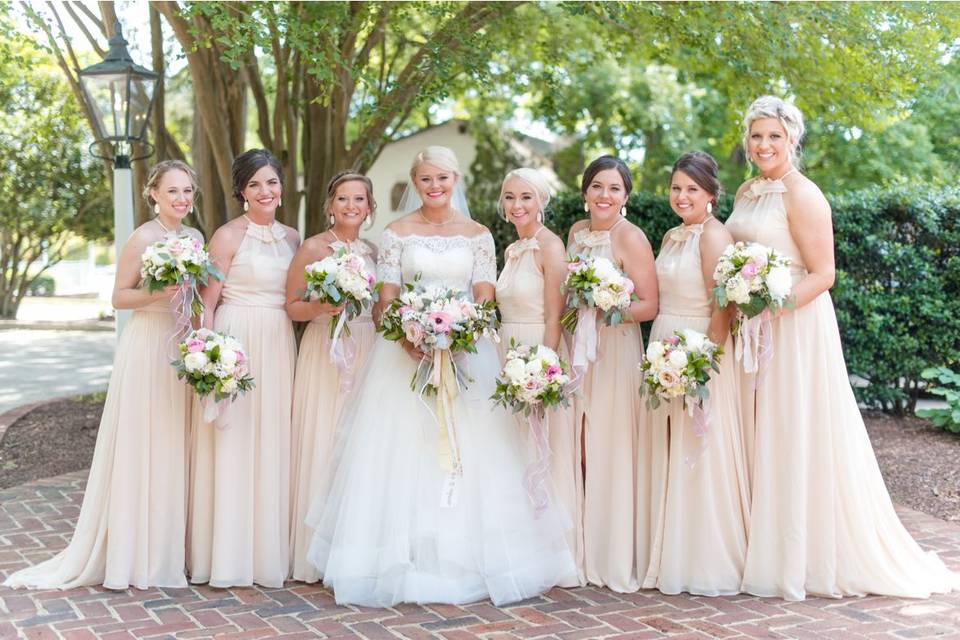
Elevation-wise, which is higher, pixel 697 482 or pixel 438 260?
pixel 438 260

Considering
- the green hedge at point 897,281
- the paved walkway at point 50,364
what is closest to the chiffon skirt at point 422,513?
the green hedge at point 897,281

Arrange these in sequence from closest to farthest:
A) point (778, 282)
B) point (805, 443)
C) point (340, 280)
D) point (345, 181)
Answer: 1. point (778, 282)
2. point (340, 280)
3. point (805, 443)
4. point (345, 181)

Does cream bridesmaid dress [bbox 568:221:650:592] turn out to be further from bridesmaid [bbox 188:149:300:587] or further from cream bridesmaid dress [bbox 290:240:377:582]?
bridesmaid [bbox 188:149:300:587]

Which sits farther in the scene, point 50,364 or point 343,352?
point 50,364

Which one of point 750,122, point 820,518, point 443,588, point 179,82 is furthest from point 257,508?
point 179,82

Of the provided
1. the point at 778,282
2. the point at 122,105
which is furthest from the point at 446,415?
the point at 122,105

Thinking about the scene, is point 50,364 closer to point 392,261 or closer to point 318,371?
point 318,371

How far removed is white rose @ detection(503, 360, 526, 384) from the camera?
510 cm

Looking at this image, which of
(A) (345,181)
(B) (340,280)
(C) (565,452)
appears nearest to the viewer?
(B) (340,280)

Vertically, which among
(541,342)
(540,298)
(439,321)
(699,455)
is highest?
(540,298)

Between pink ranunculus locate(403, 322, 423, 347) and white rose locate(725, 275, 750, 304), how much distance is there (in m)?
1.62

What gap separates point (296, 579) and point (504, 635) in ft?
4.85

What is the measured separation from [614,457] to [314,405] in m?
1.78

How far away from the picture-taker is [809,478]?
534 centimetres
